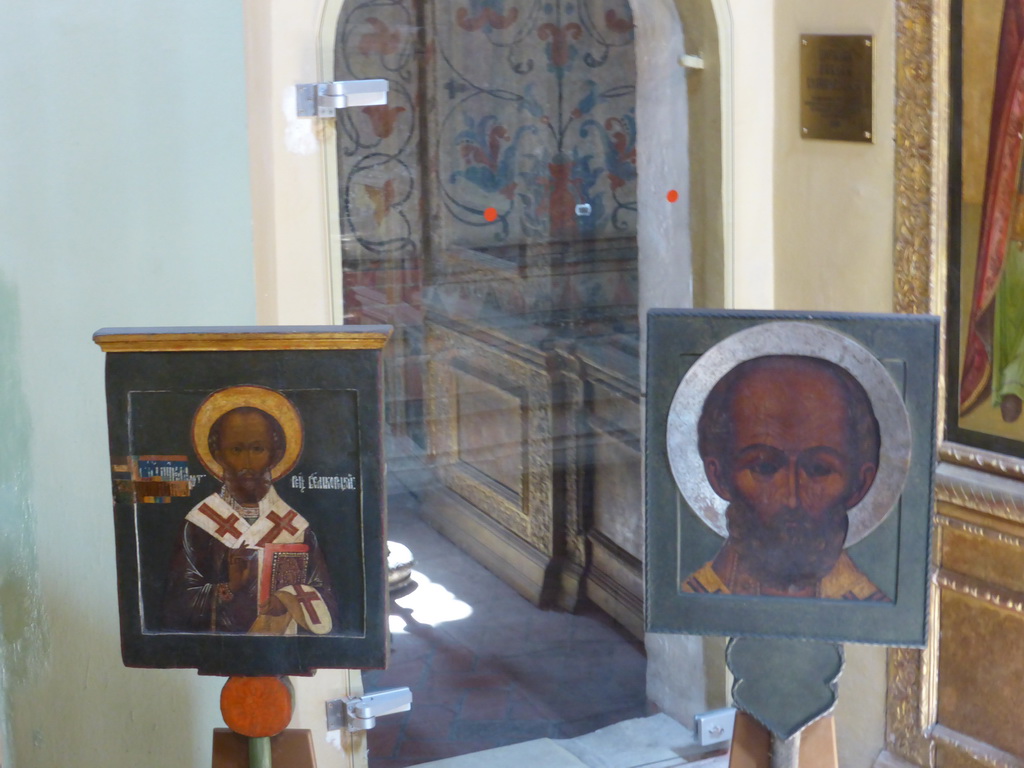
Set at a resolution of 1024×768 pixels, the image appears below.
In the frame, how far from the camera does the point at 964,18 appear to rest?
281 cm

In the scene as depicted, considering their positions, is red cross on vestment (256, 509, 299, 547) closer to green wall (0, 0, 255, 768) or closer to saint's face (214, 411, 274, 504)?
saint's face (214, 411, 274, 504)

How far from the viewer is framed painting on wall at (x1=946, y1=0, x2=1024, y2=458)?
9.00ft

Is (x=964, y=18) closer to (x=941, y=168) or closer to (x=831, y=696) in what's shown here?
(x=941, y=168)

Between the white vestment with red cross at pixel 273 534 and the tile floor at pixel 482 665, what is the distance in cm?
111

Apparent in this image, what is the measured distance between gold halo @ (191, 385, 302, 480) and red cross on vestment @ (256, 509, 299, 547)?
0.06 metres

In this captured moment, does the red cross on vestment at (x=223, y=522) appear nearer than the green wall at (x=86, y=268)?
Yes

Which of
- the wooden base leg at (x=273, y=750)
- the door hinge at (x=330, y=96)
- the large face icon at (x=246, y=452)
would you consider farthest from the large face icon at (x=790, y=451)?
the door hinge at (x=330, y=96)

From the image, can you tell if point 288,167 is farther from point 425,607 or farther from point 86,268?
point 425,607

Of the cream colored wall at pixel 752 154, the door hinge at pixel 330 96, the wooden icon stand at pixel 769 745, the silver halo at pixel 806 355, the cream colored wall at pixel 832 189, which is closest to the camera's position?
the silver halo at pixel 806 355

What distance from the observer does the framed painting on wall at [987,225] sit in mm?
2744

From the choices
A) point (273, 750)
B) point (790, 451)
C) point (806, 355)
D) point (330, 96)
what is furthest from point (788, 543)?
point (330, 96)

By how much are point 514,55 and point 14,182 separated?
119 cm

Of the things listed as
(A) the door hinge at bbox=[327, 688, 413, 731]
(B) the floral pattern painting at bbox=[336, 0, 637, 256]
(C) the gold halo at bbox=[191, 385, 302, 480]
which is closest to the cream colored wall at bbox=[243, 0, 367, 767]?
(B) the floral pattern painting at bbox=[336, 0, 637, 256]

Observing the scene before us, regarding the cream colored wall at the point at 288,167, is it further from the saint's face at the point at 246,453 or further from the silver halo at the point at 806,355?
the silver halo at the point at 806,355
